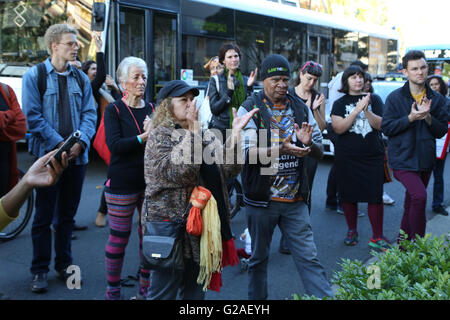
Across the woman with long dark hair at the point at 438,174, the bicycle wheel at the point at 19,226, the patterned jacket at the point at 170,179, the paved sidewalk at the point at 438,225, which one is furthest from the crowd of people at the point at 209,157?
the woman with long dark hair at the point at 438,174

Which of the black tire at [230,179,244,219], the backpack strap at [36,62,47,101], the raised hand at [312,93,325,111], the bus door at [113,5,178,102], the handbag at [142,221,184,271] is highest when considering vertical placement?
the bus door at [113,5,178,102]

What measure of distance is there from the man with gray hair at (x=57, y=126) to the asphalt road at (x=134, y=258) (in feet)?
0.78

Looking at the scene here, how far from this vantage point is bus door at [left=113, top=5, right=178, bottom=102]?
9.06 meters

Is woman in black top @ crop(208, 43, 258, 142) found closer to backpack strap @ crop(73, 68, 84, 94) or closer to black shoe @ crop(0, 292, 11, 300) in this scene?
backpack strap @ crop(73, 68, 84, 94)

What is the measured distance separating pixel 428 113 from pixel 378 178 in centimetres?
94

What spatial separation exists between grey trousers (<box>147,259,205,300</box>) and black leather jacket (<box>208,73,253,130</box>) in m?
2.40

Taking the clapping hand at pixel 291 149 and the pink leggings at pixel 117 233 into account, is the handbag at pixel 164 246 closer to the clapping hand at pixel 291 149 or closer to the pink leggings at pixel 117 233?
the clapping hand at pixel 291 149

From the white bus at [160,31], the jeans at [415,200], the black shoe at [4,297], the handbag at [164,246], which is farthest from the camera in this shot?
the white bus at [160,31]

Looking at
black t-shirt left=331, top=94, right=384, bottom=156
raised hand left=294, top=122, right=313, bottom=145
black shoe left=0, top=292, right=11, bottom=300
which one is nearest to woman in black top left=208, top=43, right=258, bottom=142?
black t-shirt left=331, top=94, right=384, bottom=156

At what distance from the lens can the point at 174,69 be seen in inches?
390

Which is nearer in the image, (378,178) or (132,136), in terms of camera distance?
(132,136)

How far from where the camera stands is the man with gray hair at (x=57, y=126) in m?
3.99
